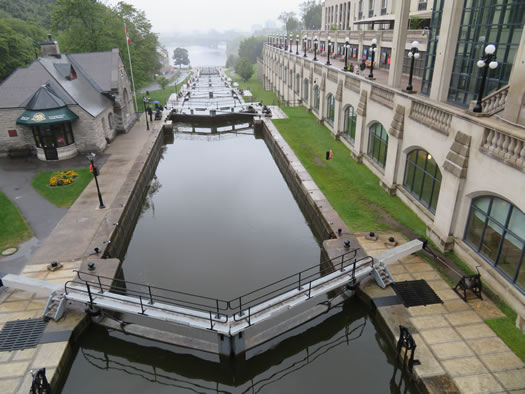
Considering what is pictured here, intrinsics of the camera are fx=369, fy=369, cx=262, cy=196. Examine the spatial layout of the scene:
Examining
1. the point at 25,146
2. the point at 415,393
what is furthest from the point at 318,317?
the point at 25,146

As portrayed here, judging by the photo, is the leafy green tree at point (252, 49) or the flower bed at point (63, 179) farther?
the leafy green tree at point (252, 49)

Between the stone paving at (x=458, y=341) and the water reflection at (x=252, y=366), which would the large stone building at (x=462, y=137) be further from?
the water reflection at (x=252, y=366)

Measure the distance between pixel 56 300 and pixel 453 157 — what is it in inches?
606

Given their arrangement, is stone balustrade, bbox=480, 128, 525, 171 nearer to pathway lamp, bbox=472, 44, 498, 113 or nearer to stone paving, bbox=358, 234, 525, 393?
pathway lamp, bbox=472, 44, 498, 113

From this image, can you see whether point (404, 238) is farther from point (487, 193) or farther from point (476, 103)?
point (476, 103)

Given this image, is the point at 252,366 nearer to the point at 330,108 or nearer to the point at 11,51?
the point at 330,108

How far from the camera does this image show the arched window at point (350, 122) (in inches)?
1114

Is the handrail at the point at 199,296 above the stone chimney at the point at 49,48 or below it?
below

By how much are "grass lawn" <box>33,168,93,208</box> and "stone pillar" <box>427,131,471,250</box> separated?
18.6 meters

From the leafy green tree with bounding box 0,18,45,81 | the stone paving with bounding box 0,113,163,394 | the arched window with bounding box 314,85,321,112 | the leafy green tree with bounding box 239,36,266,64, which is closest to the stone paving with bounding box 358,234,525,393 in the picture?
the stone paving with bounding box 0,113,163,394

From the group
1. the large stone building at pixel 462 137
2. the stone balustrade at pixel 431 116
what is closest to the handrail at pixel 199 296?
the large stone building at pixel 462 137

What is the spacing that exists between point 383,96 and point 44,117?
22.6 m

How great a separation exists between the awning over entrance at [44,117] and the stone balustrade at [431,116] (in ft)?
74.8

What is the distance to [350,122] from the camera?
1143 inches
